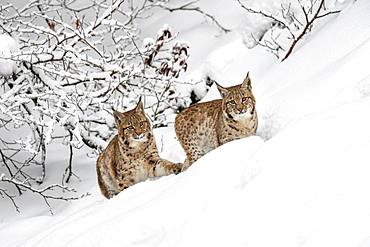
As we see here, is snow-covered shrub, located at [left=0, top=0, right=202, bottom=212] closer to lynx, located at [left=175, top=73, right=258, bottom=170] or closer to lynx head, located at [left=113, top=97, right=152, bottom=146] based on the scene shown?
lynx head, located at [left=113, top=97, right=152, bottom=146]

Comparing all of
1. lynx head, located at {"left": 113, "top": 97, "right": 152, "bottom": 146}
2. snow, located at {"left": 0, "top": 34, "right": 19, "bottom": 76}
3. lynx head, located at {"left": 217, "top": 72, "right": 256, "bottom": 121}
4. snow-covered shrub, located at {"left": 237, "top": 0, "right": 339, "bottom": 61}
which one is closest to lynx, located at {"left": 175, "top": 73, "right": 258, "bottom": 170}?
lynx head, located at {"left": 217, "top": 72, "right": 256, "bottom": 121}

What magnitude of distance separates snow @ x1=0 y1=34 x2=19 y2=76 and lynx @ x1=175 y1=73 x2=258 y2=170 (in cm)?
179

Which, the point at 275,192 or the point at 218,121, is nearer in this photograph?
the point at 275,192

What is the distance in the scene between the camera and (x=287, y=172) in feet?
12.2

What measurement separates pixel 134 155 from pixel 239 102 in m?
1.00

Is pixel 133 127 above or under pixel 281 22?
under

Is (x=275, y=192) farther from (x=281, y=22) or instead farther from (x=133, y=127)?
(x=281, y=22)

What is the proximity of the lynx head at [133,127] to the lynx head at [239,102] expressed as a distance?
2.23ft

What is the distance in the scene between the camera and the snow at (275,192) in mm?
3307

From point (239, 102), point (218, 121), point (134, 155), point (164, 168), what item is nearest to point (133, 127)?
point (134, 155)

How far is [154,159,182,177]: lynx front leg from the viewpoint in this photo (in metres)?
6.05

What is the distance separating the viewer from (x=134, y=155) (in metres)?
6.16

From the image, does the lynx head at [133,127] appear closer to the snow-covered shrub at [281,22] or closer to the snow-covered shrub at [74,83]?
the snow-covered shrub at [74,83]

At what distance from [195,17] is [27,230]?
5896 millimetres
